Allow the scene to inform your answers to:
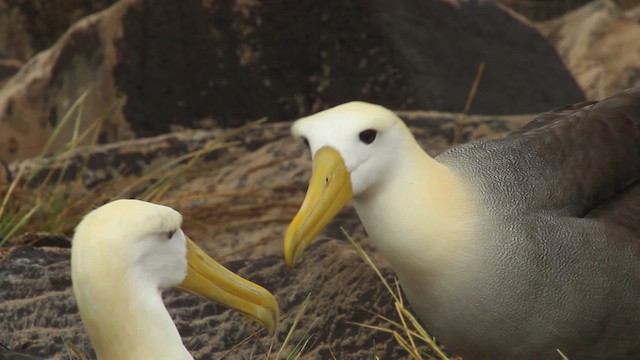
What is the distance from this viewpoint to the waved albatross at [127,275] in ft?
10.5

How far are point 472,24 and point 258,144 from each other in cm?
177

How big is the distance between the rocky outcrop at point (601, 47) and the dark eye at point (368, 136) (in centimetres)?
526

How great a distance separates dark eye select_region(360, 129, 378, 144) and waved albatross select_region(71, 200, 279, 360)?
0.66 meters

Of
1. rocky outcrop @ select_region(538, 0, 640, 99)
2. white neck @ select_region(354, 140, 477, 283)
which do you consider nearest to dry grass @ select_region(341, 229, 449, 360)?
white neck @ select_region(354, 140, 477, 283)

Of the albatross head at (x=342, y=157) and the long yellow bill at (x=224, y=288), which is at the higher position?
the albatross head at (x=342, y=157)

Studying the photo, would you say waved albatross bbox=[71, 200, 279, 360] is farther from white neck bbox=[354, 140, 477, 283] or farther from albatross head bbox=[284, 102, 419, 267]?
white neck bbox=[354, 140, 477, 283]

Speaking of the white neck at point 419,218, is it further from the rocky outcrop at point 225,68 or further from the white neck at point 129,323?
the rocky outcrop at point 225,68

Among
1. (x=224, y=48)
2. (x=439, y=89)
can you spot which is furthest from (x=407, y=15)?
(x=224, y=48)

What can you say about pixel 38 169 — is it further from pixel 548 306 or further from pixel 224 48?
pixel 548 306

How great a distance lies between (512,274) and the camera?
4.00m

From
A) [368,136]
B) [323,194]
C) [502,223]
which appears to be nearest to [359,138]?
[368,136]

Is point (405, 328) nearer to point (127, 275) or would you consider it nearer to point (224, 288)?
point (224, 288)

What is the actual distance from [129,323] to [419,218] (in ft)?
3.33

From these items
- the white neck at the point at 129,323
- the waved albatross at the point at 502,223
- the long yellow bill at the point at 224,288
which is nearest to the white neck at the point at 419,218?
the waved albatross at the point at 502,223
